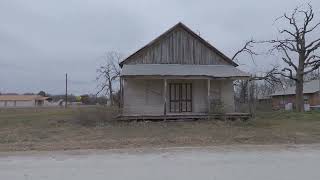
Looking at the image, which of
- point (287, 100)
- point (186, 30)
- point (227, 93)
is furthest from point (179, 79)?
point (287, 100)

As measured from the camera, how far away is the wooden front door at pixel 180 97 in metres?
29.5

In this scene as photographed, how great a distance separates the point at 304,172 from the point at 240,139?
8.36m

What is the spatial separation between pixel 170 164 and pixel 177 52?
63.6ft

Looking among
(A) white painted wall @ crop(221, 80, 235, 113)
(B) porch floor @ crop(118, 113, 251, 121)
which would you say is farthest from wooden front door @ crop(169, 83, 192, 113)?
(B) porch floor @ crop(118, 113, 251, 121)

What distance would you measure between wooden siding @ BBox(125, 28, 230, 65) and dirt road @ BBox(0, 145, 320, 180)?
15.2 meters

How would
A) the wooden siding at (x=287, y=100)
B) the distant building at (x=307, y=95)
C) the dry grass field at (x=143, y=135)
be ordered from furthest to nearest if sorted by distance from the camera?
the wooden siding at (x=287, y=100), the distant building at (x=307, y=95), the dry grass field at (x=143, y=135)

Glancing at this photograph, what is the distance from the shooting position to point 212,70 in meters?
29.0

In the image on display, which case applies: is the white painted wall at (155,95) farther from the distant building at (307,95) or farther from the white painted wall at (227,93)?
the distant building at (307,95)

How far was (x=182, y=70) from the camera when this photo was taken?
2823cm

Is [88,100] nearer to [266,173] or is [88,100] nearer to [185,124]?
[185,124]

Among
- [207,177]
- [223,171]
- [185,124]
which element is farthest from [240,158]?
[185,124]

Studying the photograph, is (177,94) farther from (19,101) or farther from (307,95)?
(19,101)

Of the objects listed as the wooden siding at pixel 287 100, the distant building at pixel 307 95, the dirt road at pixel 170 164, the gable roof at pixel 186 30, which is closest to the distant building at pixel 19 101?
the wooden siding at pixel 287 100

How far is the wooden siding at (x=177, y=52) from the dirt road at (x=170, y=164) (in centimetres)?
1520
